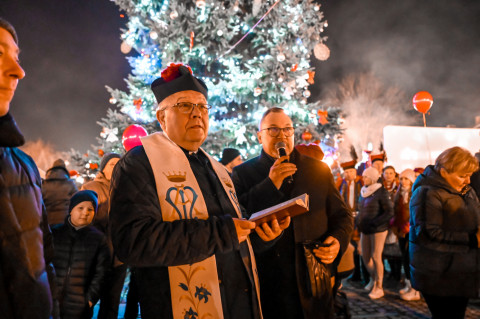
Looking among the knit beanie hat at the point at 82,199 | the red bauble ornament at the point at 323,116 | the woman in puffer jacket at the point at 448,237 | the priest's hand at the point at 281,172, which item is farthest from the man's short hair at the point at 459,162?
the red bauble ornament at the point at 323,116

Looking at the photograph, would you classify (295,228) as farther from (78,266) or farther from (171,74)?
(78,266)

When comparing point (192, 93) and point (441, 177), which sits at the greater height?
point (192, 93)

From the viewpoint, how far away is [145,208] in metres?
1.55

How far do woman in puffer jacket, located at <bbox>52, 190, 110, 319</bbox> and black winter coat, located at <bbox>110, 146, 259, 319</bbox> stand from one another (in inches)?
69.7

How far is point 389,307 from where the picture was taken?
4836 mm

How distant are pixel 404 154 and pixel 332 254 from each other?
9353 millimetres

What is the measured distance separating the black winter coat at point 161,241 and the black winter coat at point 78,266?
69.6 inches

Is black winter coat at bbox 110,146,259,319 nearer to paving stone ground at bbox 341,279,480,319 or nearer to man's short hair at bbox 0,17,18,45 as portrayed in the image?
man's short hair at bbox 0,17,18,45

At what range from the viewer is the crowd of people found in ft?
4.28

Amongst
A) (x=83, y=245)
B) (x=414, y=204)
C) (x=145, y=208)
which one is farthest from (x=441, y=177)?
(x=83, y=245)

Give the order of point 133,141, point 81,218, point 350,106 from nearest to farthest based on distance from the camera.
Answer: point 81,218
point 133,141
point 350,106

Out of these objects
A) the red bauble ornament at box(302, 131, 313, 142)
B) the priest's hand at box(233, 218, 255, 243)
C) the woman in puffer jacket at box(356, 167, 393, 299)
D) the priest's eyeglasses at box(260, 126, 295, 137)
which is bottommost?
the woman in puffer jacket at box(356, 167, 393, 299)

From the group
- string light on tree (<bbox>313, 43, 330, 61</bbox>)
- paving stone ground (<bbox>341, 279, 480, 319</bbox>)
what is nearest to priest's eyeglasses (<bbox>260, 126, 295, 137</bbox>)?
paving stone ground (<bbox>341, 279, 480, 319</bbox>)

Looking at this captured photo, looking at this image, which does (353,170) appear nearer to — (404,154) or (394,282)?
(394,282)
